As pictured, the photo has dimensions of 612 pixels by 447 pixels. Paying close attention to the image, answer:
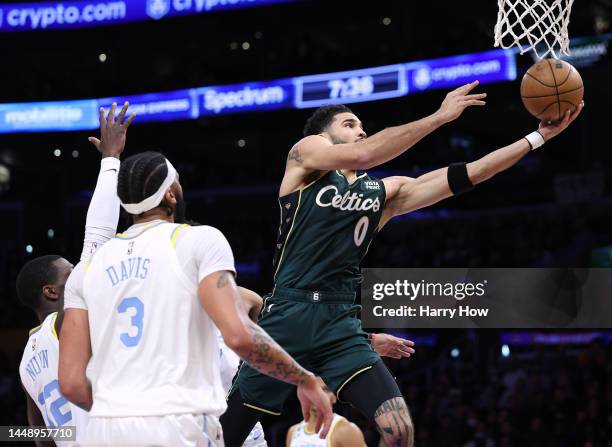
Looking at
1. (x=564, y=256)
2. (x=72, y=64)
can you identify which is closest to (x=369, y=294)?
(x=564, y=256)

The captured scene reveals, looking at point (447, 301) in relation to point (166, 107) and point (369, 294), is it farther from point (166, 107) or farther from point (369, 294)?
→ point (166, 107)

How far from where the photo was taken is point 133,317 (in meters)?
3.11

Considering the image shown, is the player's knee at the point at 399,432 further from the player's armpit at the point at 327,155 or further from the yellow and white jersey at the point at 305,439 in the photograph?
the yellow and white jersey at the point at 305,439

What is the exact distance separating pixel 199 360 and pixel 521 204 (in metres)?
17.3

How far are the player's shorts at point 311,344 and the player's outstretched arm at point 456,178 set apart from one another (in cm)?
70

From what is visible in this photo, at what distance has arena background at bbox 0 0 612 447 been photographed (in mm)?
13172

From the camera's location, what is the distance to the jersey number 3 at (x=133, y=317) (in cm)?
310

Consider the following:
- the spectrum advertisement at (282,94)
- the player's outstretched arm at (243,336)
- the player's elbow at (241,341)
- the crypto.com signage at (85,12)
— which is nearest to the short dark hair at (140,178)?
the player's outstretched arm at (243,336)

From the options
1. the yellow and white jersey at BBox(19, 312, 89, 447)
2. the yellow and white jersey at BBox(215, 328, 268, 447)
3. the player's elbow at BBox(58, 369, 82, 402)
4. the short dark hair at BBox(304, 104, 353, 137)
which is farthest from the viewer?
the yellow and white jersey at BBox(215, 328, 268, 447)

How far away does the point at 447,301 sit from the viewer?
10.9 meters

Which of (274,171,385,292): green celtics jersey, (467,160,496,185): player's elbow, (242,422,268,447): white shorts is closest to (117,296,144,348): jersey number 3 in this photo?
(274,171,385,292): green celtics jersey

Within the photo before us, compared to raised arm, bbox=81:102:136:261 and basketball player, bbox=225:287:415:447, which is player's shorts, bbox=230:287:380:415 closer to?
basketball player, bbox=225:287:415:447

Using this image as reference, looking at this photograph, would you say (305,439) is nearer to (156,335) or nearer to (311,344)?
(311,344)

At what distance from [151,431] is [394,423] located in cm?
178
